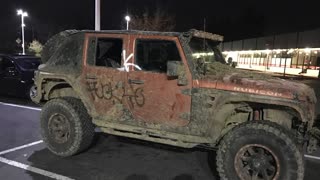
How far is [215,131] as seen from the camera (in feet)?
17.3

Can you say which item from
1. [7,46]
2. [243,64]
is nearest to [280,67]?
[243,64]

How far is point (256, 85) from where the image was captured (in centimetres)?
493

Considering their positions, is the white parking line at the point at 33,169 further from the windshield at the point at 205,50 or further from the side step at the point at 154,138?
the windshield at the point at 205,50

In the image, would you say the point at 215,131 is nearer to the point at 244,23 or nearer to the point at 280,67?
the point at 280,67

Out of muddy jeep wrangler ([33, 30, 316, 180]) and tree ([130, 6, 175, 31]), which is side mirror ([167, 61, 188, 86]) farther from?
tree ([130, 6, 175, 31])

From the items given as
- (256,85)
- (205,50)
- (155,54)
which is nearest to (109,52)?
(155,54)

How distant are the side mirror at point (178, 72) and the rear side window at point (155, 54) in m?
0.23

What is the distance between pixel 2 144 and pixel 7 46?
73165 mm

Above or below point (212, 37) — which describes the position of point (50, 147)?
below

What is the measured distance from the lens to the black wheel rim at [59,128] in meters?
6.33

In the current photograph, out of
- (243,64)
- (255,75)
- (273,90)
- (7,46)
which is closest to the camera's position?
(273,90)

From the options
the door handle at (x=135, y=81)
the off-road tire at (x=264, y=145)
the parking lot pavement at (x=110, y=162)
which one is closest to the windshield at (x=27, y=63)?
the parking lot pavement at (x=110, y=162)

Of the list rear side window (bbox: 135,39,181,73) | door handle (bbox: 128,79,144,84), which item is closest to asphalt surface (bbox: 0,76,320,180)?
door handle (bbox: 128,79,144,84)

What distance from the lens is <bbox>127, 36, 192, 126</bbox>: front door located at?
5379mm
